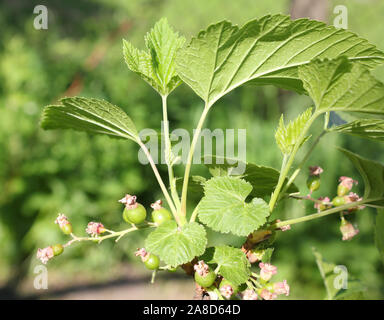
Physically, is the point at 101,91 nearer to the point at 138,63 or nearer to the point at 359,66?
the point at 138,63

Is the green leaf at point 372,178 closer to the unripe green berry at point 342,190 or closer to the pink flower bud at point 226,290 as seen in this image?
the unripe green berry at point 342,190

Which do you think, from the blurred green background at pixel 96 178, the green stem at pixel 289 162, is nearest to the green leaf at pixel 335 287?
the green stem at pixel 289 162

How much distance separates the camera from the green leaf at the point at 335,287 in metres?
0.56

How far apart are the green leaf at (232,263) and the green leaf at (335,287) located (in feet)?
0.89

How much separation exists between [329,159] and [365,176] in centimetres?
168

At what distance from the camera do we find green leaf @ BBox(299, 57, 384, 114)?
0.29 metres

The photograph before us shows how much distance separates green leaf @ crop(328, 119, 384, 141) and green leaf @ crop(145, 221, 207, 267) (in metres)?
0.15

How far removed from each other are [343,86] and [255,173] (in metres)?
0.12

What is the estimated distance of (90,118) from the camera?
391mm

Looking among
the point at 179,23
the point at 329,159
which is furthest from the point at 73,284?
the point at 179,23

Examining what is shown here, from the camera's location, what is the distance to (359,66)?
0.29 meters
